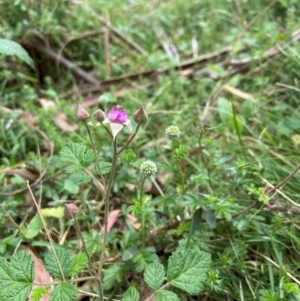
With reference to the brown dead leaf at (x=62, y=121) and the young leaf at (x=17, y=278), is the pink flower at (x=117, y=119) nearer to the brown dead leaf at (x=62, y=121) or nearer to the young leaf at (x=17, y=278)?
the young leaf at (x=17, y=278)

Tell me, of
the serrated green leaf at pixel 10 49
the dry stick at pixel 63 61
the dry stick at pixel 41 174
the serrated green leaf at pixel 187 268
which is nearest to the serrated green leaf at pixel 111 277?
the serrated green leaf at pixel 187 268

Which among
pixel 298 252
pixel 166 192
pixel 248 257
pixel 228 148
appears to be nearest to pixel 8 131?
pixel 166 192

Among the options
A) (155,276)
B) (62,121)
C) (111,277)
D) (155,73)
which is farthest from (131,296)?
(155,73)

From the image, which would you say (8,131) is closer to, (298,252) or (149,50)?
(149,50)

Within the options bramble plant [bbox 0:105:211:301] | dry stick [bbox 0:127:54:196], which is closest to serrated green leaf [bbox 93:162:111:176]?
bramble plant [bbox 0:105:211:301]

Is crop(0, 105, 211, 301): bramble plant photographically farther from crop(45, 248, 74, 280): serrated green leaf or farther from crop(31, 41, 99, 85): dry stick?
crop(31, 41, 99, 85): dry stick

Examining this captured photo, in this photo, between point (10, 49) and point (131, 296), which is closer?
point (131, 296)

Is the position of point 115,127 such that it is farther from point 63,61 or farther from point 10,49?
point 63,61
